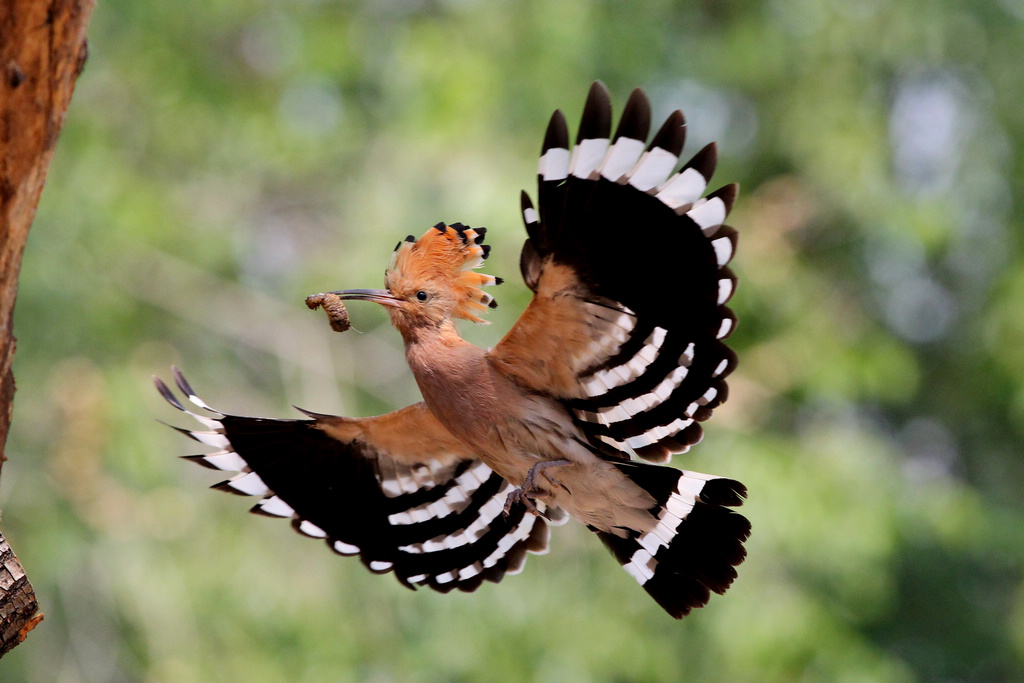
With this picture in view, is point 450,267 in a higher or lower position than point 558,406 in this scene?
higher

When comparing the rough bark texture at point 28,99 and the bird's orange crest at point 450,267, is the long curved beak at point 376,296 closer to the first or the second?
the bird's orange crest at point 450,267

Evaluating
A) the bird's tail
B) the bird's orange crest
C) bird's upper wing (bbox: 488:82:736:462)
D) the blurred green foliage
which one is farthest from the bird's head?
the blurred green foliage

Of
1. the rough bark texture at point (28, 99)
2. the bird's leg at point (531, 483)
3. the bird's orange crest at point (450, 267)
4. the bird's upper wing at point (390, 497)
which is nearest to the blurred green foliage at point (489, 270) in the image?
the bird's upper wing at point (390, 497)

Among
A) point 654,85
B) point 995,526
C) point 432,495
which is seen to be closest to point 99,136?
point 654,85

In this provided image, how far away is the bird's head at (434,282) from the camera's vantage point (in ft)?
6.50

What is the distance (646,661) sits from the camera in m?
4.75

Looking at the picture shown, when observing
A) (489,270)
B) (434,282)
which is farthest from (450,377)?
(489,270)

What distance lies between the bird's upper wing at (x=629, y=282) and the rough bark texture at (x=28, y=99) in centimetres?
69

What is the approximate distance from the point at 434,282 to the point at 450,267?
0.04 m

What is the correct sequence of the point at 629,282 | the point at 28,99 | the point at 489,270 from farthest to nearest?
the point at 489,270
the point at 629,282
the point at 28,99

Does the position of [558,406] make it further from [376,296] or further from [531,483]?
[376,296]

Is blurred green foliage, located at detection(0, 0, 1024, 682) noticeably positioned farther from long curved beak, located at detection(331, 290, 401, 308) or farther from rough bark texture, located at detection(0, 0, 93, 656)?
rough bark texture, located at detection(0, 0, 93, 656)

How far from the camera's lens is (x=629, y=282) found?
1.78 meters

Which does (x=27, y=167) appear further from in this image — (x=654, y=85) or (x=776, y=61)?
(x=776, y=61)
